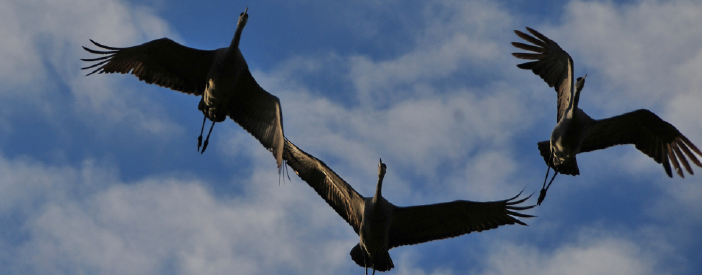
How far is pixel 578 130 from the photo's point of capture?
1525 cm

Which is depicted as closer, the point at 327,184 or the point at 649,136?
the point at 649,136

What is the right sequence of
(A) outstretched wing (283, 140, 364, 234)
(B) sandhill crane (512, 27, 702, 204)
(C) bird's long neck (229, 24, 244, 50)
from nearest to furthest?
(B) sandhill crane (512, 27, 702, 204), (C) bird's long neck (229, 24, 244, 50), (A) outstretched wing (283, 140, 364, 234)

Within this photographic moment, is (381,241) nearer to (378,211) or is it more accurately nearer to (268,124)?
(378,211)

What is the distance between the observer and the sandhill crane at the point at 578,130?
1527 centimetres

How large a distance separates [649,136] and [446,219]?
471 cm

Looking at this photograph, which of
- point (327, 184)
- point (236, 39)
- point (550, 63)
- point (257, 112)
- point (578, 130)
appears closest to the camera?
point (578, 130)

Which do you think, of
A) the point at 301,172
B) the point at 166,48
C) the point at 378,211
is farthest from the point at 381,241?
the point at 166,48

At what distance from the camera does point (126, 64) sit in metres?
16.1

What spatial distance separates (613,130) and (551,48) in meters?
2.27

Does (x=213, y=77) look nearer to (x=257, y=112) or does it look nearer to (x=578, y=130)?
(x=257, y=112)

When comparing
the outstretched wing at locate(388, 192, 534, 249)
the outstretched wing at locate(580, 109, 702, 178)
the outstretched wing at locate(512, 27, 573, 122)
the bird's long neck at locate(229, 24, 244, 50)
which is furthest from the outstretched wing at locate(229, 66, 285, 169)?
the outstretched wing at locate(580, 109, 702, 178)

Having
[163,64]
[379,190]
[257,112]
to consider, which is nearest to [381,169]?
[379,190]

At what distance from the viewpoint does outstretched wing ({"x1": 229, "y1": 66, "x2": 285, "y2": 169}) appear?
15.7 m

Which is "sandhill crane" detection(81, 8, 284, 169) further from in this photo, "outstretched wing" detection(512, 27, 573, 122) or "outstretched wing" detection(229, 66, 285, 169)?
"outstretched wing" detection(512, 27, 573, 122)
